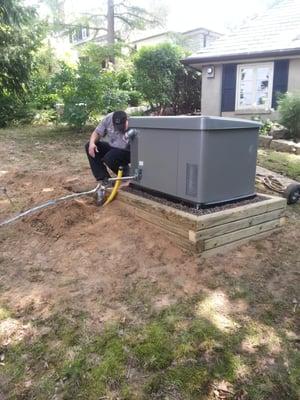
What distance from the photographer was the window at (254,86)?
11.0 metres

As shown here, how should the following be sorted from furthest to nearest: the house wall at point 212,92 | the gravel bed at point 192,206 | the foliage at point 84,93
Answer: the house wall at point 212,92
the foliage at point 84,93
the gravel bed at point 192,206

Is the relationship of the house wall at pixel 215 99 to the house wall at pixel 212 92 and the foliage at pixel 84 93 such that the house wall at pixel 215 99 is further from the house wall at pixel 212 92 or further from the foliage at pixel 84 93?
the foliage at pixel 84 93

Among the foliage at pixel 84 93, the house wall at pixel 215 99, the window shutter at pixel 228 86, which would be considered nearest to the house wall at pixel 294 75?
the house wall at pixel 215 99

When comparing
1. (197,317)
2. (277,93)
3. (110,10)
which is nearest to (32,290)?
(197,317)

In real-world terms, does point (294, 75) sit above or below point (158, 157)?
above

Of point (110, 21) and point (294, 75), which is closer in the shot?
point (294, 75)

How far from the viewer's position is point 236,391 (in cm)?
187

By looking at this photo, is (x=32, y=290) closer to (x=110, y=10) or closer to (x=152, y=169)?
(x=152, y=169)

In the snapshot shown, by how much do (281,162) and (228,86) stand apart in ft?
19.0

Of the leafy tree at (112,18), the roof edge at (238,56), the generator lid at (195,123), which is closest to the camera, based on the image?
the generator lid at (195,123)

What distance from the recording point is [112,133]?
4.09m

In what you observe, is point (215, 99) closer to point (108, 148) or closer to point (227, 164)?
point (108, 148)

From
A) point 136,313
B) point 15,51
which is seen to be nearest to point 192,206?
point 136,313

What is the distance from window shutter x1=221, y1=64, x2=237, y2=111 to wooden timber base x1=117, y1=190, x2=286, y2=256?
8.71m
